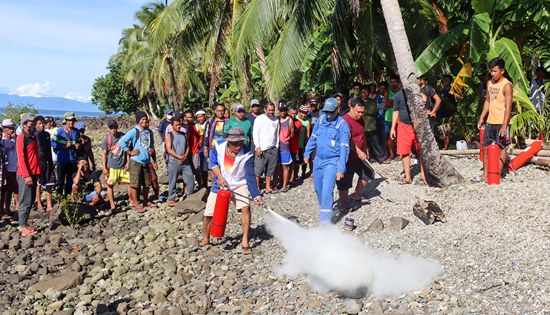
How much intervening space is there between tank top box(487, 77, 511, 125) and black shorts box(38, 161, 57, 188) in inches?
321

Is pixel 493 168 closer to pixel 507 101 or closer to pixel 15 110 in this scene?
pixel 507 101

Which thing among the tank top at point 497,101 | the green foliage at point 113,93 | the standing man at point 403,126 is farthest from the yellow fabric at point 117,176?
the green foliage at point 113,93

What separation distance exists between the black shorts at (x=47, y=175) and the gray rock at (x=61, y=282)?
3.02 meters

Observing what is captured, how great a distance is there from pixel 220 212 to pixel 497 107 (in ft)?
15.3

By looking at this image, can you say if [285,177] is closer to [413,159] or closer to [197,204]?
[197,204]

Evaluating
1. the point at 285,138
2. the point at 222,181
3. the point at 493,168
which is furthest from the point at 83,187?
the point at 493,168

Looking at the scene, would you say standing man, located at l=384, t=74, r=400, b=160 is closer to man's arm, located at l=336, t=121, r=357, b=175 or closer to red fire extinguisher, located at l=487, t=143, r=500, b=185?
red fire extinguisher, located at l=487, t=143, r=500, b=185

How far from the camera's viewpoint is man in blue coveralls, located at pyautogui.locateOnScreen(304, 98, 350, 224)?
736cm

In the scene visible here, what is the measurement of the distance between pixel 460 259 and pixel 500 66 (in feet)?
11.2

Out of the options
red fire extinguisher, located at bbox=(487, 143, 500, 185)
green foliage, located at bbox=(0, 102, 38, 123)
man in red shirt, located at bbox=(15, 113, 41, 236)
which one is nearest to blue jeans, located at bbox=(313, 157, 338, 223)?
red fire extinguisher, located at bbox=(487, 143, 500, 185)

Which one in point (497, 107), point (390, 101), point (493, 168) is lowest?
point (493, 168)

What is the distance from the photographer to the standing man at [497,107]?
783cm

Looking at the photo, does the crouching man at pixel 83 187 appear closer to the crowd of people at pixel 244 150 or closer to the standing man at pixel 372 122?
the crowd of people at pixel 244 150

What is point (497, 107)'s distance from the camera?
8.10 metres
